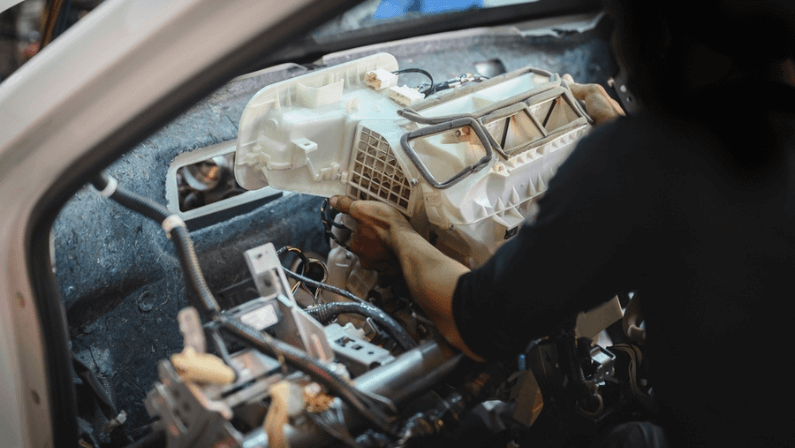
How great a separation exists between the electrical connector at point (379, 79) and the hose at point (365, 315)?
809 mm

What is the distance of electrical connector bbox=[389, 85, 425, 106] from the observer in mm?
1844

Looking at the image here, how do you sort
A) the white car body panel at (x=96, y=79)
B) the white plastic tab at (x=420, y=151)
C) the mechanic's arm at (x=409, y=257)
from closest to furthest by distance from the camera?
the white car body panel at (x=96, y=79) → the mechanic's arm at (x=409, y=257) → the white plastic tab at (x=420, y=151)

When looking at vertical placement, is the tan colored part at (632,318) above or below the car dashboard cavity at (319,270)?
below

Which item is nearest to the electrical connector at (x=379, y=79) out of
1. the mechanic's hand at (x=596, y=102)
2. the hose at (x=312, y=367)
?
the mechanic's hand at (x=596, y=102)

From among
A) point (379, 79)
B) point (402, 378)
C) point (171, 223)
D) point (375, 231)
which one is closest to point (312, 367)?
point (402, 378)

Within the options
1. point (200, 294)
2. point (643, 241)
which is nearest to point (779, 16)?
point (643, 241)

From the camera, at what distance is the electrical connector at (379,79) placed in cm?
193

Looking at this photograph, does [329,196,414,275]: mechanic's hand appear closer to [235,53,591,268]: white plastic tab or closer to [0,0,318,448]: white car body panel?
[235,53,591,268]: white plastic tab

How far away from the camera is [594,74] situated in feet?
11.4

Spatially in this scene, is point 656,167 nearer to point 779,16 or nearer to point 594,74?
point 779,16

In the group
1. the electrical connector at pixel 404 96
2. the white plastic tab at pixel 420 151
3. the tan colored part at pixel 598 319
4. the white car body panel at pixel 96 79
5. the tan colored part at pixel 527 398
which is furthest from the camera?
the electrical connector at pixel 404 96

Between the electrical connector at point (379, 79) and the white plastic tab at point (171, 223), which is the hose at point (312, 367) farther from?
the electrical connector at point (379, 79)

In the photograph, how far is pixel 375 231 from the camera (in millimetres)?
1554

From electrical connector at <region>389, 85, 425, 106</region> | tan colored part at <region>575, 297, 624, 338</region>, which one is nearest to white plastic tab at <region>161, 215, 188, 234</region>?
electrical connector at <region>389, 85, 425, 106</region>
